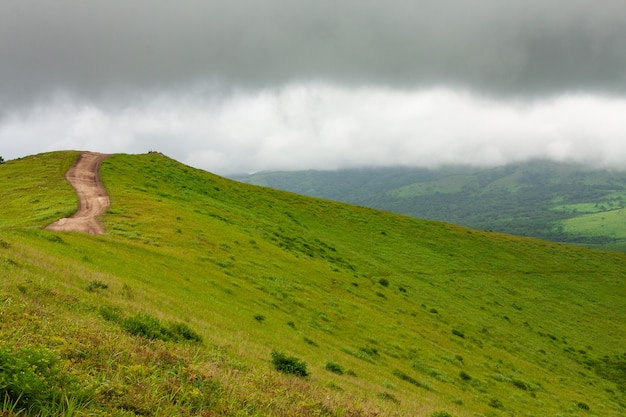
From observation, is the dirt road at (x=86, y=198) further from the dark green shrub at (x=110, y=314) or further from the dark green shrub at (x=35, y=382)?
the dark green shrub at (x=35, y=382)

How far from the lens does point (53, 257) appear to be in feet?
61.3

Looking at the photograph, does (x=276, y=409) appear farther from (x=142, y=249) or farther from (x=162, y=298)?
(x=142, y=249)

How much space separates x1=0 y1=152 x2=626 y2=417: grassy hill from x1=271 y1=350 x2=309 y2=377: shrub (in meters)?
0.09

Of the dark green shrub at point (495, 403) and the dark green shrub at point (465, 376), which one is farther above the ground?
the dark green shrub at point (465, 376)

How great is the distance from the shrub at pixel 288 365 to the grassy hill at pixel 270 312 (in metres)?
0.09

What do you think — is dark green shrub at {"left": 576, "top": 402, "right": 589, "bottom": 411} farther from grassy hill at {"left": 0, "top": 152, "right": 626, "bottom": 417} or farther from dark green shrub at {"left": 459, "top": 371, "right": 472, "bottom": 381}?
dark green shrub at {"left": 459, "top": 371, "right": 472, "bottom": 381}

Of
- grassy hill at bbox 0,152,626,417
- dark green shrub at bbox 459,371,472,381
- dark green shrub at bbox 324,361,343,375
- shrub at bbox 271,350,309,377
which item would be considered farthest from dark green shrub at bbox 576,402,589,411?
shrub at bbox 271,350,309,377

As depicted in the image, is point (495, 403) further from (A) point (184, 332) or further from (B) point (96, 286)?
(B) point (96, 286)

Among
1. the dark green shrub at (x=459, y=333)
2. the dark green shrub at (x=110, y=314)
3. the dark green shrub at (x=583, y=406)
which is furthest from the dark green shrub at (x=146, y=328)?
the dark green shrub at (x=459, y=333)

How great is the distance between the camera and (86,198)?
42188mm

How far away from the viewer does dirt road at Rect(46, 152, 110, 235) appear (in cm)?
3094

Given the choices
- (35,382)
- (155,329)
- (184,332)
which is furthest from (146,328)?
(35,382)

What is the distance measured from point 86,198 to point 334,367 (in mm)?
37205

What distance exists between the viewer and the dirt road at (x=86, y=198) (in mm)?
30938
